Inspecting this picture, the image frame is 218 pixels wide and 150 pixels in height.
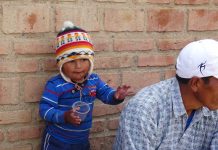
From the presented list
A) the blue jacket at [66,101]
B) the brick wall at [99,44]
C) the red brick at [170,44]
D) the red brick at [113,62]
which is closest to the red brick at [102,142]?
the brick wall at [99,44]

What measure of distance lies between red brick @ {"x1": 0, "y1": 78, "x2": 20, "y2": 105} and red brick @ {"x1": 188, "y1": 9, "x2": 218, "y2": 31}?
1399 millimetres

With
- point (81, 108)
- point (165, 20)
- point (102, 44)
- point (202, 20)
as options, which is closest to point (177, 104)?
point (81, 108)

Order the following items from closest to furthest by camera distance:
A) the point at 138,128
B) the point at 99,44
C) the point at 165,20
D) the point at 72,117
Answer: the point at 138,128 < the point at 72,117 < the point at 99,44 < the point at 165,20

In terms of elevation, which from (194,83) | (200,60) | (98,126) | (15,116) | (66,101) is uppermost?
(200,60)

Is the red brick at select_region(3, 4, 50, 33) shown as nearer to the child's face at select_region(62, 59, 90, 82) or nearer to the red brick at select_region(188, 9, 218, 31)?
the child's face at select_region(62, 59, 90, 82)

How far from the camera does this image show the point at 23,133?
113 inches

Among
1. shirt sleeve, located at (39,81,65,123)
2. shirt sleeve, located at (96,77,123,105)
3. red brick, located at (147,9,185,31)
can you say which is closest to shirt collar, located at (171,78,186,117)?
shirt sleeve, located at (96,77,123,105)

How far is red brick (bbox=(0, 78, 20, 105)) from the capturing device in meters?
2.75

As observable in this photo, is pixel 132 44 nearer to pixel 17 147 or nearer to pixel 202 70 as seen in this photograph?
pixel 202 70

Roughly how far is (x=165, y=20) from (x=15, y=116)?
1275 millimetres

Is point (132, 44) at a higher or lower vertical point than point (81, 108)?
higher

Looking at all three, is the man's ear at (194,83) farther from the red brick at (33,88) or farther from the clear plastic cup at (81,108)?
the red brick at (33,88)

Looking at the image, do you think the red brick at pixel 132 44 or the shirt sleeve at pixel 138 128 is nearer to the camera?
the shirt sleeve at pixel 138 128

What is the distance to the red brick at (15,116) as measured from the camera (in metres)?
2.78
